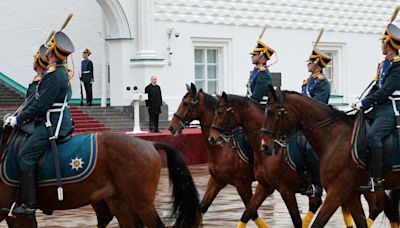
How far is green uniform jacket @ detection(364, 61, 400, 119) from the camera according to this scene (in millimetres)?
11562

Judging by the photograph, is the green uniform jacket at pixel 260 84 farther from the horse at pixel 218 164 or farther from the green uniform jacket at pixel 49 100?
the green uniform jacket at pixel 49 100

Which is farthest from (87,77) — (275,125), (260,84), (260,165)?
(275,125)

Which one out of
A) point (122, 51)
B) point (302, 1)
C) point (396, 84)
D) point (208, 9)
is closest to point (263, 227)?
point (396, 84)

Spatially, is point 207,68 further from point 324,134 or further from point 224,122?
point 324,134

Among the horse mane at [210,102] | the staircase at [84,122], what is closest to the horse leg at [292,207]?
the horse mane at [210,102]

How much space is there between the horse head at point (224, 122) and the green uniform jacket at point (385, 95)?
2.26 metres

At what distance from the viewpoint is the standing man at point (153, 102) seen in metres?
25.8

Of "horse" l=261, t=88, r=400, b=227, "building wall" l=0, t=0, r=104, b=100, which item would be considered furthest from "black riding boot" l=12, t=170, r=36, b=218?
"building wall" l=0, t=0, r=104, b=100

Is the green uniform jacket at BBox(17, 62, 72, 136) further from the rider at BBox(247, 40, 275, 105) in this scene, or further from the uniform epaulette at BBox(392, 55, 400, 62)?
the rider at BBox(247, 40, 275, 105)

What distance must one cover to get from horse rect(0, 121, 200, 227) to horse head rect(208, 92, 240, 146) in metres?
2.25

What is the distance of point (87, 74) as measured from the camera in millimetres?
28766

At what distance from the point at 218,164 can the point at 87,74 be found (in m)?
15.5

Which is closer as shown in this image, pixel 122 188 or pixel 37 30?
pixel 122 188

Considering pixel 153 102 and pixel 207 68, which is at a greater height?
pixel 207 68
